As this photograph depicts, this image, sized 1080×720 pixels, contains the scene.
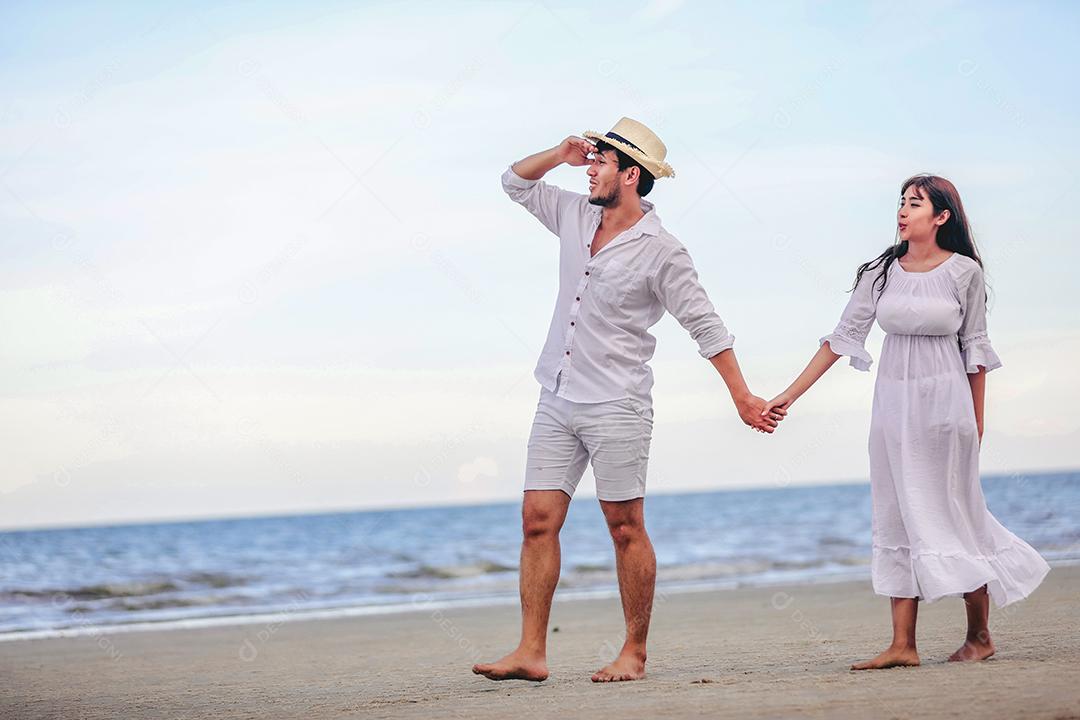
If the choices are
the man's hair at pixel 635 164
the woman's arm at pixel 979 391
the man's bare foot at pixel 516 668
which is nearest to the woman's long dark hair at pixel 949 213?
the woman's arm at pixel 979 391

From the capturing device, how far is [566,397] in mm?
4426

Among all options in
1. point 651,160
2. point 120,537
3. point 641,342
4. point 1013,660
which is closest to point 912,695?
point 1013,660

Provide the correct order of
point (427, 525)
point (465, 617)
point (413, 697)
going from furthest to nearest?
point (427, 525)
point (465, 617)
point (413, 697)

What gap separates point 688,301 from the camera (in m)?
4.43

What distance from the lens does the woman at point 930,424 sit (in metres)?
4.36

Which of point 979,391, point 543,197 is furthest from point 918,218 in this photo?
point 543,197

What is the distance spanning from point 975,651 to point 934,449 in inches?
29.9

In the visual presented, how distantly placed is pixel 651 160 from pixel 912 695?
83.7 inches

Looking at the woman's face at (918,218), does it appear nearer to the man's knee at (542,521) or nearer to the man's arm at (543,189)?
the man's arm at (543,189)

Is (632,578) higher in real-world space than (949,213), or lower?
lower

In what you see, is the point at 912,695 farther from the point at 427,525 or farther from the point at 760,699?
the point at 427,525

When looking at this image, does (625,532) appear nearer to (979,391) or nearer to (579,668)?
(579,668)

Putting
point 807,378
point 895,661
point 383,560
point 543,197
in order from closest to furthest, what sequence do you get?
point 895,661 < point 807,378 < point 543,197 < point 383,560

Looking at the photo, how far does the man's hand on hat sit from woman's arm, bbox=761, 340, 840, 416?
1.17 metres
